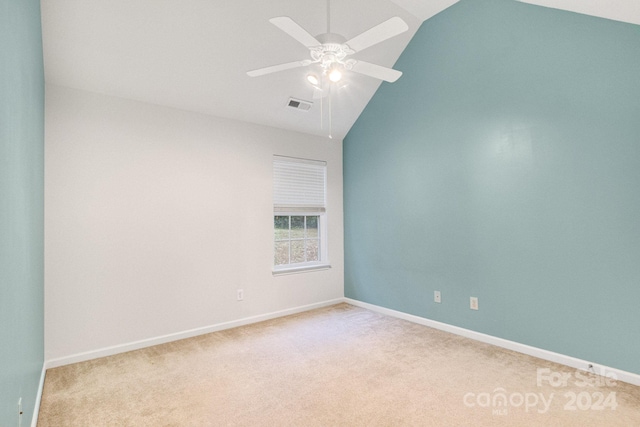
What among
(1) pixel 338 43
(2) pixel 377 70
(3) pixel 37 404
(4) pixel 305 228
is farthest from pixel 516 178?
(3) pixel 37 404

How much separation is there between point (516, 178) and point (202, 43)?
303 centimetres

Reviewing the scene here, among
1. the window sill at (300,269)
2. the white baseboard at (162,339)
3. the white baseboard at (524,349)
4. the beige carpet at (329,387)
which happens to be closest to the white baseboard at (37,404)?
the beige carpet at (329,387)

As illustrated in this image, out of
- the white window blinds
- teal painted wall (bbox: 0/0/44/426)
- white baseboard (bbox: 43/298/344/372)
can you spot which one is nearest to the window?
the white window blinds

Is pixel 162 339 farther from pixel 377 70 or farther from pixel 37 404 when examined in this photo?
pixel 377 70

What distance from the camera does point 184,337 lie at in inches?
131

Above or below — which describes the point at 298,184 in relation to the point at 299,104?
below

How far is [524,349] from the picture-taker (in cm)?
284

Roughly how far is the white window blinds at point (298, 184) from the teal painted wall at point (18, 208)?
7.87ft

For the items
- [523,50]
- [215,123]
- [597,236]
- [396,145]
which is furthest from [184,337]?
[523,50]

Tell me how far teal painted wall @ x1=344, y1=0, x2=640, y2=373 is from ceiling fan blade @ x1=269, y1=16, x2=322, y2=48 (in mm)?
2016

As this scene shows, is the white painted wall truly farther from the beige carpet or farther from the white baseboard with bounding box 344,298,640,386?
the white baseboard with bounding box 344,298,640,386

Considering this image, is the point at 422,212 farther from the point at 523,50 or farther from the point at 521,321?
the point at 523,50

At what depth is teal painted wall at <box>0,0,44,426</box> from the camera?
1.18m

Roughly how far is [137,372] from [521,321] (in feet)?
10.7
